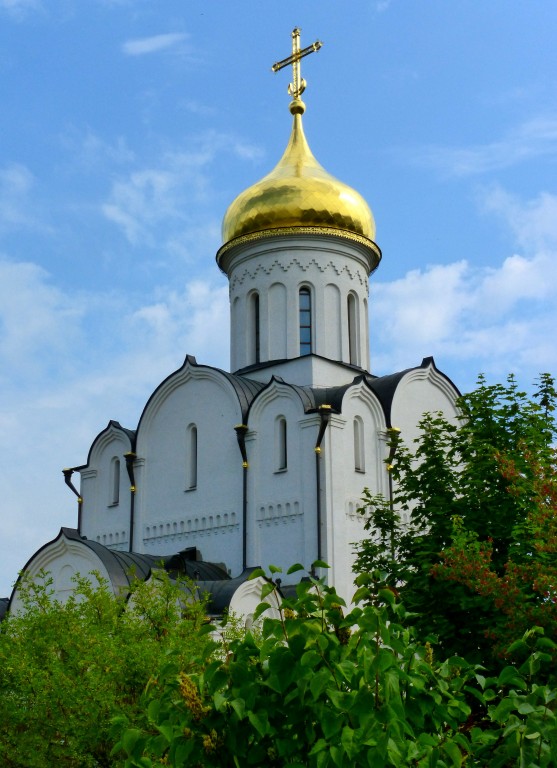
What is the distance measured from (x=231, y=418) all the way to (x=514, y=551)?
852cm

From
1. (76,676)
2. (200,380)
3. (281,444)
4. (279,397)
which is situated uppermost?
(200,380)

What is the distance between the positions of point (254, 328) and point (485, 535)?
9.58 metres

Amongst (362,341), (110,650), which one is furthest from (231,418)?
(110,650)

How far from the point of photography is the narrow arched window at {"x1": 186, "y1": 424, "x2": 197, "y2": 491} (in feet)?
60.1

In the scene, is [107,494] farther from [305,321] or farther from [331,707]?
[331,707]

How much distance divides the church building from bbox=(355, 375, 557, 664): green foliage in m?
4.11

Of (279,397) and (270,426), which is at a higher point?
(279,397)

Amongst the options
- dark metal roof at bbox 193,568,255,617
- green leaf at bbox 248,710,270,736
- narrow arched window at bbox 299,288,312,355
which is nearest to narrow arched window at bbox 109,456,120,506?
narrow arched window at bbox 299,288,312,355

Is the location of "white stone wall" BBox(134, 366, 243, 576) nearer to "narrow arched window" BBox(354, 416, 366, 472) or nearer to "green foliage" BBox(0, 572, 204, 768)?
"narrow arched window" BBox(354, 416, 366, 472)

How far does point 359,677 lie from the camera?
13.6 ft

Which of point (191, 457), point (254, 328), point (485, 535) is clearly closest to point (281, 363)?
point (254, 328)

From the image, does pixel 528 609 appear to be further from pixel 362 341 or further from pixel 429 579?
pixel 362 341

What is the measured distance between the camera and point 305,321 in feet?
63.4

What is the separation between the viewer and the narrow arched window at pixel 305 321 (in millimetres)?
19094
